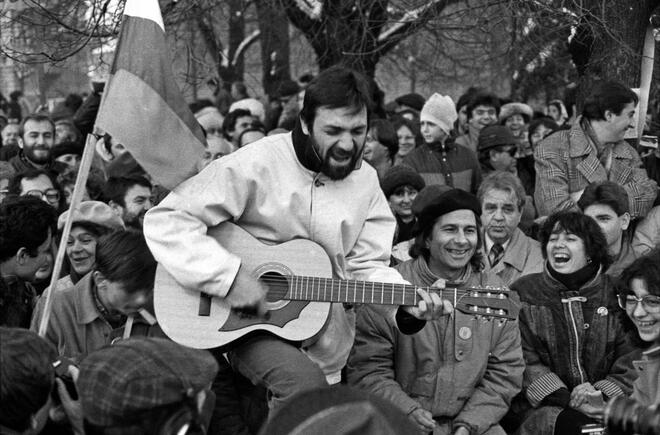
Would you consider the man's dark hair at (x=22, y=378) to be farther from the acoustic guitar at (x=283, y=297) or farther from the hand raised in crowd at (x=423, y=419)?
the hand raised in crowd at (x=423, y=419)

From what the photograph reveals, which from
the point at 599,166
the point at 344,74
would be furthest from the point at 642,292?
the point at 599,166

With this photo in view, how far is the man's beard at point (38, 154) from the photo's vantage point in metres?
9.42

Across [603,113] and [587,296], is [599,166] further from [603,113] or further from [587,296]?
[587,296]

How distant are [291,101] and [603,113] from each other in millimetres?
5735

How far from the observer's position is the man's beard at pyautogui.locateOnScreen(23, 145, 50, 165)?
9422mm

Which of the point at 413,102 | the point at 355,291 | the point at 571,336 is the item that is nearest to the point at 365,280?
the point at 355,291

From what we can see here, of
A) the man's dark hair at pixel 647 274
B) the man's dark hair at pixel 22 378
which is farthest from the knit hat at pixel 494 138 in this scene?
the man's dark hair at pixel 22 378

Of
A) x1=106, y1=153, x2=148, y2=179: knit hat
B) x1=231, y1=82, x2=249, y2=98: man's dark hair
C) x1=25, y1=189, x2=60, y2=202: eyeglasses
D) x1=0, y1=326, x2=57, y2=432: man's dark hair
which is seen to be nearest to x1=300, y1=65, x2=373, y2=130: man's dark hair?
x1=0, y1=326, x2=57, y2=432: man's dark hair

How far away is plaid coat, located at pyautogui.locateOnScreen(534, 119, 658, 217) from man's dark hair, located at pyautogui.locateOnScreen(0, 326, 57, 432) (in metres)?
4.93

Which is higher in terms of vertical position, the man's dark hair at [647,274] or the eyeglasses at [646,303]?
the man's dark hair at [647,274]

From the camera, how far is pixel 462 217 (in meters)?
6.20

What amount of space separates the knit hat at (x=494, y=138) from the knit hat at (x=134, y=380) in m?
6.64

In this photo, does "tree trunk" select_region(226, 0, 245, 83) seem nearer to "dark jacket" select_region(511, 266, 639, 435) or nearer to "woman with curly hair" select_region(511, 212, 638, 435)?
"woman with curly hair" select_region(511, 212, 638, 435)

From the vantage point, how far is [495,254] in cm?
738
